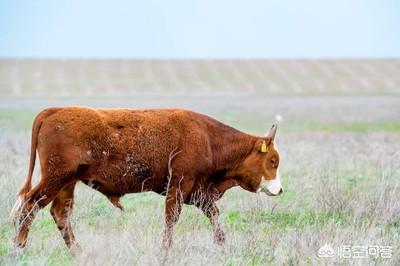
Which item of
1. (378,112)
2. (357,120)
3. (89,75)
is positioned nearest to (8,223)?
(357,120)

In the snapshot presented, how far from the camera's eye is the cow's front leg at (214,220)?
9688 mm

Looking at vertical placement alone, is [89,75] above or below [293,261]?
below

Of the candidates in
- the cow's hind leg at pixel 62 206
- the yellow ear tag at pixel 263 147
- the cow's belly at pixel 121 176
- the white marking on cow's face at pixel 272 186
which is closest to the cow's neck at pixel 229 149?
the yellow ear tag at pixel 263 147

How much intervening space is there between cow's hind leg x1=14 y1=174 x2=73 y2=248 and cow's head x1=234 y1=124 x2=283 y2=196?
8.01 ft

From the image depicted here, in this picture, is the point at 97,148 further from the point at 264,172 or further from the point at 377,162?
the point at 377,162

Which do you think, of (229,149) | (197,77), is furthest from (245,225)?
(197,77)

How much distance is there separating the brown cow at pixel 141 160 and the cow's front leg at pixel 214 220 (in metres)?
0.01

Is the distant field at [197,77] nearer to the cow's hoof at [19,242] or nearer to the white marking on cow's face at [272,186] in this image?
the white marking on cow's face at [272,186]

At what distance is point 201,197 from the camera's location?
10250mm

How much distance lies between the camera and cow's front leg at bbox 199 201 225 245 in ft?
31.8

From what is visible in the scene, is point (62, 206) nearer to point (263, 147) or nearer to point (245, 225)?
point (245, 225)

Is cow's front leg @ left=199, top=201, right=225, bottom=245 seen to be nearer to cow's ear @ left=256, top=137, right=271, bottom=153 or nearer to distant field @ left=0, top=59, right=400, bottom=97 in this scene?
cow's ear @ left=256, top=137, right=271, bottom=153

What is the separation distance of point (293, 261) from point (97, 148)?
8.34 ft

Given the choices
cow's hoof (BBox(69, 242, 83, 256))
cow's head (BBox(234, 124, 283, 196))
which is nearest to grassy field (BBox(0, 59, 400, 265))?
cow's hoof (BBox(69, 242, 83, 256))
